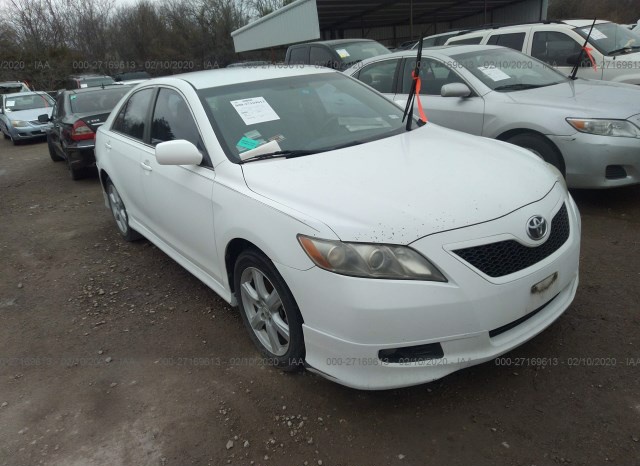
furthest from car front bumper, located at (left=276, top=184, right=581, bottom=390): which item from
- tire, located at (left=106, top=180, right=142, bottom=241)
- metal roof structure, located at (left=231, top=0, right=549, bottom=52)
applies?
metal roof structure, located at (left=231, top=0, right=549, bottom=52)

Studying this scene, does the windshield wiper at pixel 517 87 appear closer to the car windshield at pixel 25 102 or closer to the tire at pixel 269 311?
the tire at pixel 269 311

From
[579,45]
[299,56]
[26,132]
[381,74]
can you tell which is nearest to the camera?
[381,74]

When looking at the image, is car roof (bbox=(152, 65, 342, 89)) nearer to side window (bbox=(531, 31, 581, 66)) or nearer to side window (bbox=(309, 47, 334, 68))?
side window (bbox=(531, 31, 581, 66))

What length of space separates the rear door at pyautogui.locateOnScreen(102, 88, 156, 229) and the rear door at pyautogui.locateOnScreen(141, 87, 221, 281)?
16 centimetres

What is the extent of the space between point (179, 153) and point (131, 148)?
143cm

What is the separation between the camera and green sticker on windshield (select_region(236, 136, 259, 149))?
2973 millimetres

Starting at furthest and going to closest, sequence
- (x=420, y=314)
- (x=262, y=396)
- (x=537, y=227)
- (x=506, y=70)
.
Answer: (x=506, y=70) → (x=262, y=396) → (x=537, y=227) → (x=420, y=314)

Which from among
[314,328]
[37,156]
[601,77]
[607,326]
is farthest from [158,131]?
[37,156]

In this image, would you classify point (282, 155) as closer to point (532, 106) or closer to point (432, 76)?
point (532, 106)

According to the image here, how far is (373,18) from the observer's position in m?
21.1

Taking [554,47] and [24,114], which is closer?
[554,47]

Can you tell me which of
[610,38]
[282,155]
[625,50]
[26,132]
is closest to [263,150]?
[282,155]

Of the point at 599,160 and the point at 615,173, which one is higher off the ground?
the point at 599,160

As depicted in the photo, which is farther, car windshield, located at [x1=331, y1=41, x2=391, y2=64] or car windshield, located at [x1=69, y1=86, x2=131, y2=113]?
car windshield, located at [x1=331, y1=41, x2=391, y2=64]
